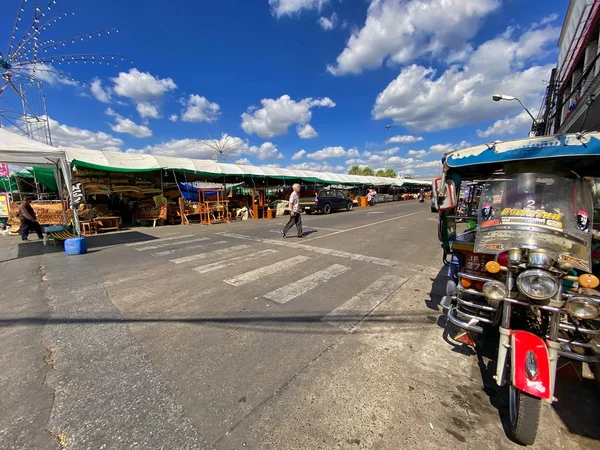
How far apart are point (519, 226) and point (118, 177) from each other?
18.2 m

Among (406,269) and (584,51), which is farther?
(584,51)

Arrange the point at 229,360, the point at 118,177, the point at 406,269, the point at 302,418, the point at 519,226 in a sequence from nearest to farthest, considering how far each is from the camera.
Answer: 1. the point at 302,418
2. the point at 519,226
3. the point at 229,360
4. the point at 406,269
5. the point at 118,177

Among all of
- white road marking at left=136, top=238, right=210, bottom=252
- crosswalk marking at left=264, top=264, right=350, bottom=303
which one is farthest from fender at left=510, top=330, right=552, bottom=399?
white road marking at left=136, top=238, right=210, bottom=252

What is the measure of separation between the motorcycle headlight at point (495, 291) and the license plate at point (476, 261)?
0.75 m

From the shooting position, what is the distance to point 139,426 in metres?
1.98

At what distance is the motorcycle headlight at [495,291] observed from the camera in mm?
2135

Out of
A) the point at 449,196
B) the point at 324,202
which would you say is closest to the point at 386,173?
the point at 324,202

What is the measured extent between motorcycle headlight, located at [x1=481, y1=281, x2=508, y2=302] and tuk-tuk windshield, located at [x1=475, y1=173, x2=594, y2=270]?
1.54ft

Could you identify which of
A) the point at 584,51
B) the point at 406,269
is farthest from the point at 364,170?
the point at 406,269

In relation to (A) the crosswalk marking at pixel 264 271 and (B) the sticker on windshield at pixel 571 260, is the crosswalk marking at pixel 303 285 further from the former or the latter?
(B) the sticker on windshield at pixel 571 260

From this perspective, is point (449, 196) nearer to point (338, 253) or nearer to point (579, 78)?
point (338, 253)

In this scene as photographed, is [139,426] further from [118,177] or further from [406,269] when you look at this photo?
[118,177]

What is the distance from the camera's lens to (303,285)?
489 centimetres

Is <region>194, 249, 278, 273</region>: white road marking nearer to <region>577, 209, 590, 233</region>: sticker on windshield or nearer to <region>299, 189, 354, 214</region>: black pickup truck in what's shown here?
<region>577, 209, 590, 233</region>: sticker on windshield
